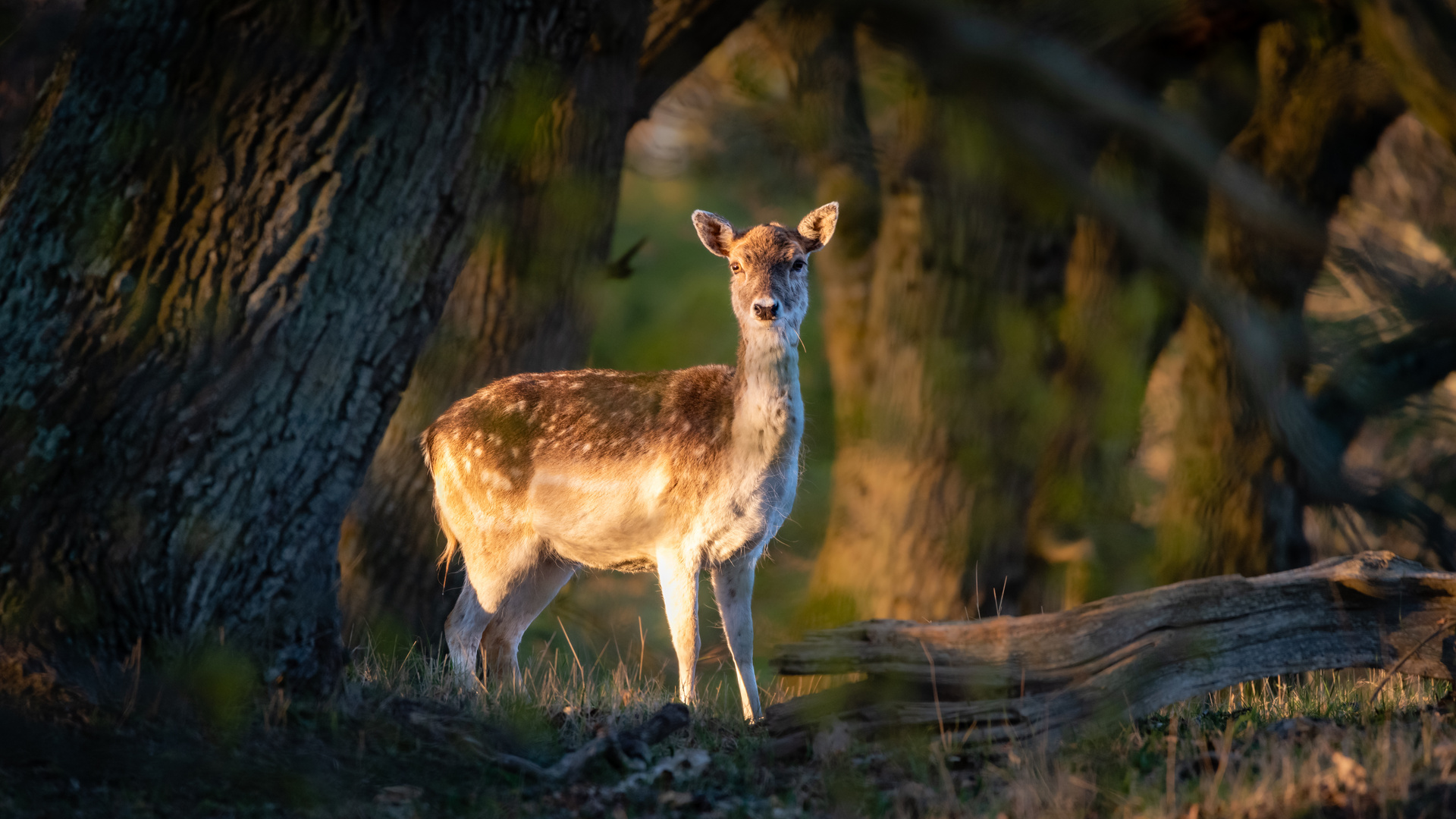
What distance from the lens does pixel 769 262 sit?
6.80 meters

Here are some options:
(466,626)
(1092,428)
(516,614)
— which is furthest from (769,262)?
(466,626)

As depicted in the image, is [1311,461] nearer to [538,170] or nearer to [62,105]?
[62,105]

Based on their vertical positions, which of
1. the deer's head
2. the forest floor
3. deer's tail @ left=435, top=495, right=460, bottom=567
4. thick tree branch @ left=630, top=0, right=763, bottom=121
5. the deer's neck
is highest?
thick tree branch @ left=630, top=0, right=763, bottom=121

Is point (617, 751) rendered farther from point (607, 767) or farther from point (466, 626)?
point (466, 626)

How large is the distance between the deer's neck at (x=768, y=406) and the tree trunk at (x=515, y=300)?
206 centimetres

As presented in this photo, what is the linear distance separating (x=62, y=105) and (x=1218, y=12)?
8023mm

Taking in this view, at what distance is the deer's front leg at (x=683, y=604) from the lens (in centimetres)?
651

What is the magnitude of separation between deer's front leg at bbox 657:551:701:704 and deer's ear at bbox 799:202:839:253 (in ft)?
6.32

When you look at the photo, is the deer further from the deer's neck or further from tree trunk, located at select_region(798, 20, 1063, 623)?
tree trunk, located at select_region(798, 20, 1063, 623)

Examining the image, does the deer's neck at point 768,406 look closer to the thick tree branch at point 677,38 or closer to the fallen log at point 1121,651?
the fallen log at point 1121,651

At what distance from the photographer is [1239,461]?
404 inches

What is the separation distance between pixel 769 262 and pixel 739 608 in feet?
6.12

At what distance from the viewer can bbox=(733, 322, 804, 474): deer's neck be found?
255 inches

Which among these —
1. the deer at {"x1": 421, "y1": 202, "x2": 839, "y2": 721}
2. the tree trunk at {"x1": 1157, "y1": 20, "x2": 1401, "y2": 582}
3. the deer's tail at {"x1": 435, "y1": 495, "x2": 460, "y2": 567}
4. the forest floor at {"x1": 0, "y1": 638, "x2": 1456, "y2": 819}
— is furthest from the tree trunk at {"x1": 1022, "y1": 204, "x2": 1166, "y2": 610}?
the deer's tail at {"x1": 435, "y1": 495, "x2": 460, "y2": 567}
